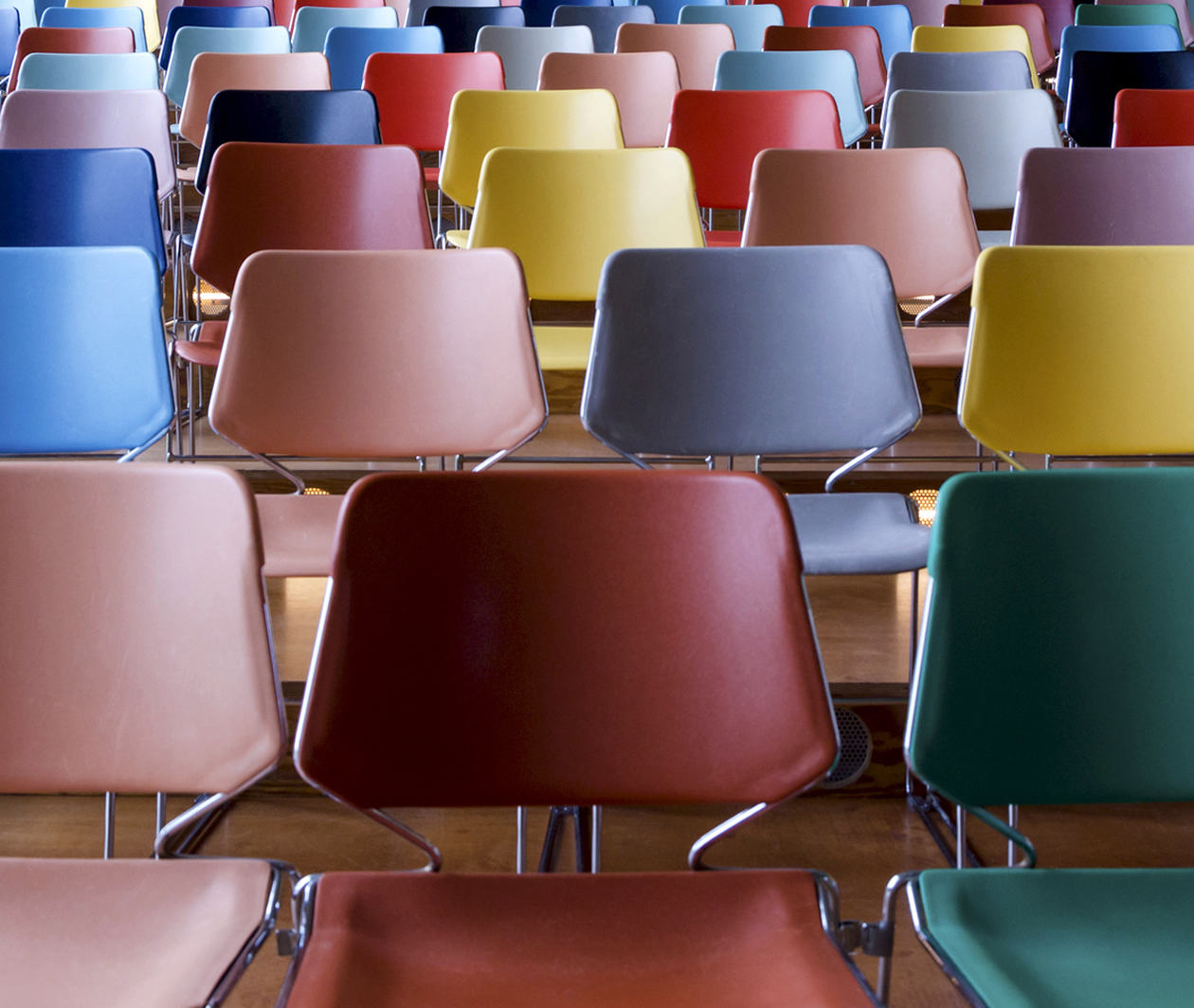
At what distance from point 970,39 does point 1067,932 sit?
5.05m

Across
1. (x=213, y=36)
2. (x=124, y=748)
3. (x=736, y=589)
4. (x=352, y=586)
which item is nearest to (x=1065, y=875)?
(x=736, y=589)

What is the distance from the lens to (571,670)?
1506 mm

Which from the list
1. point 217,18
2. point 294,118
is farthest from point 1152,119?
point 217,18

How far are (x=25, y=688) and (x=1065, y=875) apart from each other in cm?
113

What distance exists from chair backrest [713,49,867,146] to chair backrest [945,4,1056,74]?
1430mm

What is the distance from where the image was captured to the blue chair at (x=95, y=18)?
654 centimetres

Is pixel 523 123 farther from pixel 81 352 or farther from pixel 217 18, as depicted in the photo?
pixel 217 18

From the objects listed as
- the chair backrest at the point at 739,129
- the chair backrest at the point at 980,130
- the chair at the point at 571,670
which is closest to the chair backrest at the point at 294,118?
the chair backrest at the point at 739,129

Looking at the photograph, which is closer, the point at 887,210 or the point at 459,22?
the point at 887,210

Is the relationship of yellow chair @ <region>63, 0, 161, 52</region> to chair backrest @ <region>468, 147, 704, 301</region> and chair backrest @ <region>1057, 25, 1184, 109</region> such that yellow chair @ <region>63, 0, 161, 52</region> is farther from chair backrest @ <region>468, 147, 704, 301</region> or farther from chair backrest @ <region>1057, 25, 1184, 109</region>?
chair backrest @ <region>468, 147, 704, 301</region>

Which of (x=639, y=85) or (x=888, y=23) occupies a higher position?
(x=888, y=23)

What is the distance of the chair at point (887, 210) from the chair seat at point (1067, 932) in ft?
6.59

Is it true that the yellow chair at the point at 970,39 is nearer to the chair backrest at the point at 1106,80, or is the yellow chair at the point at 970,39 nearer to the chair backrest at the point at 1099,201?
the chair backrest at the point at 1106,80

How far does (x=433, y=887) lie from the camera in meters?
1.47
